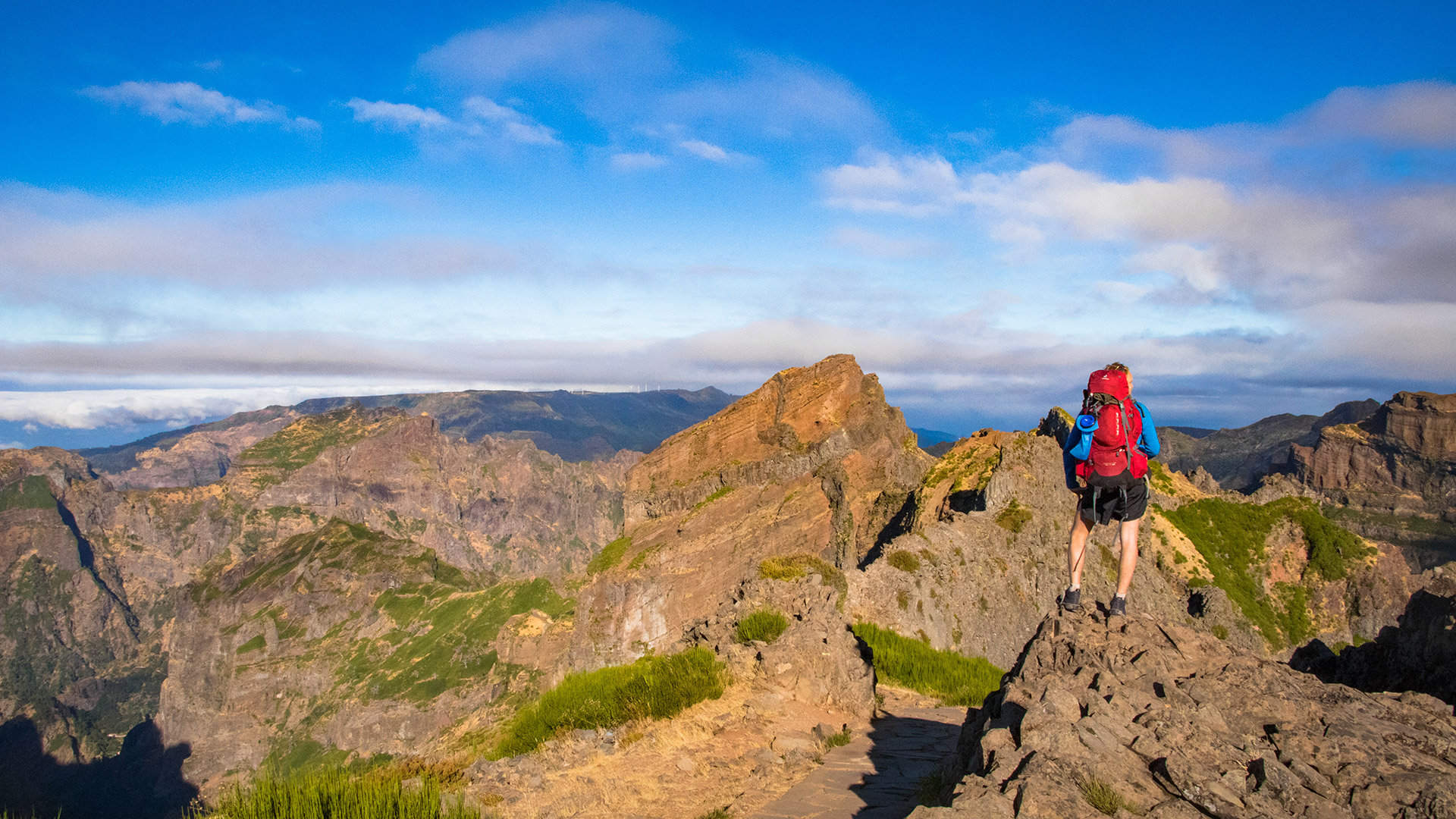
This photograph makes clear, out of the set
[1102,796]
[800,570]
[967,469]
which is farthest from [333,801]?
[967,469]

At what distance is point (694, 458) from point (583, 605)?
22640mm

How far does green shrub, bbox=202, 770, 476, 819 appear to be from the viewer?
7590 millimetres

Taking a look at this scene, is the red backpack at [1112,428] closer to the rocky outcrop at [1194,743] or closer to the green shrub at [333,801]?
the rocky outcrop at [1194,743]

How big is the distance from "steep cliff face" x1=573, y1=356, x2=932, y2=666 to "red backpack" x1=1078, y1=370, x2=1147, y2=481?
76.6 m

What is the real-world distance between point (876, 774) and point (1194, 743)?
4.20 metres

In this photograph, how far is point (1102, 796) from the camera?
6141 mm

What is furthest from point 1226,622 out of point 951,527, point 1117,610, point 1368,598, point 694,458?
point 694,458

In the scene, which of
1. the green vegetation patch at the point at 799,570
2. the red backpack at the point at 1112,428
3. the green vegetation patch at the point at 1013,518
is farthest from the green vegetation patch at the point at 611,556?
the red backpack at the point at 1112,428

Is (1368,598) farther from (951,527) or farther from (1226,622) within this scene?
(951,527)

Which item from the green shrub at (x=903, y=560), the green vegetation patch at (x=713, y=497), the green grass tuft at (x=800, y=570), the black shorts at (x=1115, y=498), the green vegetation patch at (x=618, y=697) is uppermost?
the black shorts at (x=1115, y=498)

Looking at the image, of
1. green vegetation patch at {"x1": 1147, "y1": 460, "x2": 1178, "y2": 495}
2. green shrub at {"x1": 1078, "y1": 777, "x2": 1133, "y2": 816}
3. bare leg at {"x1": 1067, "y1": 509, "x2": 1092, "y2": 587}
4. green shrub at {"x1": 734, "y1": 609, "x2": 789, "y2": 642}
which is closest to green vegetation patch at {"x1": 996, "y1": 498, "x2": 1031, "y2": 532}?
green vegetation patch at {"x1": 1147, "y1": 460, "x2": 1178, "y2": 495}

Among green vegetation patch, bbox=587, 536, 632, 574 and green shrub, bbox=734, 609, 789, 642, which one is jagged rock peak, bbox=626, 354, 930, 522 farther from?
green shrub, bbox=734, 609, 789, 642

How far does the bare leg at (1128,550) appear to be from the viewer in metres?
9.16

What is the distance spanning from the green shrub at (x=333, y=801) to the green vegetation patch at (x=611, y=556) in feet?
283
